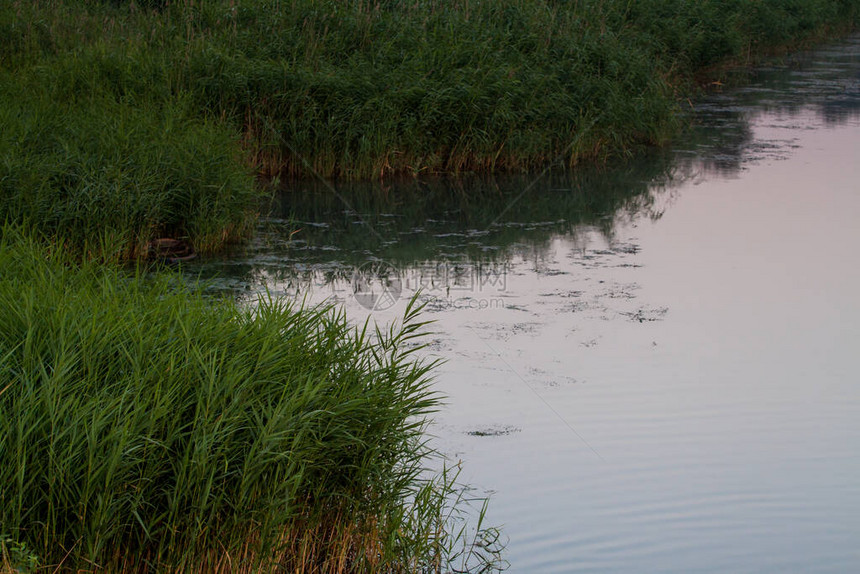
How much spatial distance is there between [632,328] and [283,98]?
4543mm

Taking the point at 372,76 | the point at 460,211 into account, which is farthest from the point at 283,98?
the point at 460,211

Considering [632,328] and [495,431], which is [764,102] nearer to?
[632,328]

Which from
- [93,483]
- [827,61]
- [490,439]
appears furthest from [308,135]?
[827,61]

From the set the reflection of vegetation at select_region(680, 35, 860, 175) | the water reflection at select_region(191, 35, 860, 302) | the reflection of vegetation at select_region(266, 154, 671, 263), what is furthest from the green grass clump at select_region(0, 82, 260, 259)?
the reflection of vegetation at select_region(680, 35, 860, 175)

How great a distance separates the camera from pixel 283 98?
30.0ft

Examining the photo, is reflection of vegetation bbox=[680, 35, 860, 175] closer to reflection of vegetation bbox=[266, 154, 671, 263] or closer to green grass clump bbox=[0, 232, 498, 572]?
reflection of vegetation bbox=[266, 154, 671, 263]

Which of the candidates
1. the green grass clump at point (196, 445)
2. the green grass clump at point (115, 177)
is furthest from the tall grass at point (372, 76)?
the green grass clump at point (196, 445)

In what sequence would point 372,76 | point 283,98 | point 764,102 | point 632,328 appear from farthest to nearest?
point 764,102, point 372,76, point 283,98, point 632,328

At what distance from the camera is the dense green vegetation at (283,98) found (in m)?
6.93

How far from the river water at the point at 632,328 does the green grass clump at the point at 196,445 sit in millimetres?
653

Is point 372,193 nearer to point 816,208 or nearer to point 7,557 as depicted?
point 816,208

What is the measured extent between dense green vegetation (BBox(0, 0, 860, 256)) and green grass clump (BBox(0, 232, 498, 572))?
10.4ft

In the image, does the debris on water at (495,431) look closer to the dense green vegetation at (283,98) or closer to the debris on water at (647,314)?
the debris on water at (647,314)

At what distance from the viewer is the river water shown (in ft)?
12.7
